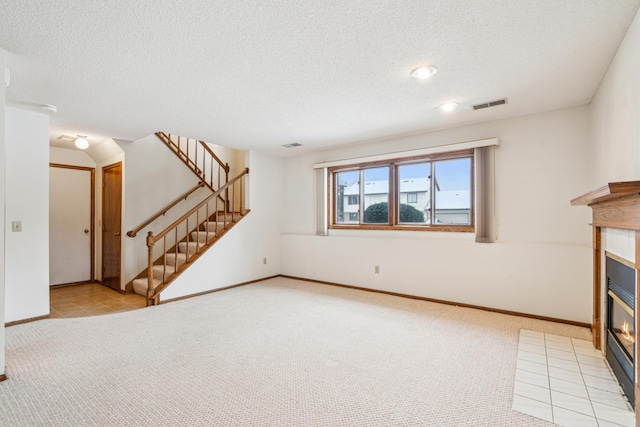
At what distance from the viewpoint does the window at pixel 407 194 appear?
14.2 ft

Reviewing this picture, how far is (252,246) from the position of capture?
5.71 meters

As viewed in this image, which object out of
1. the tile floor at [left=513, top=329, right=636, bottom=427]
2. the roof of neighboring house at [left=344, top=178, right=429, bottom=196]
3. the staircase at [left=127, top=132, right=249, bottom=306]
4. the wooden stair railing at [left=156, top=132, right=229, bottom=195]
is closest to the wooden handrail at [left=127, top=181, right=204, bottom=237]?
the staircase at [left=127, top=132, right=249, bottom=306]

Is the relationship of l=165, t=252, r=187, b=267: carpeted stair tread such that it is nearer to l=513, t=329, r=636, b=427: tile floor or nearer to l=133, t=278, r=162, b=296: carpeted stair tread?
l=133, t=278, r=162, b=296: carpeted stair tread

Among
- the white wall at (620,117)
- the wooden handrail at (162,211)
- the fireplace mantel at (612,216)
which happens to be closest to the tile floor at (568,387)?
the fireplace mantel at (612,216)

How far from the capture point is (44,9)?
1.80 metres

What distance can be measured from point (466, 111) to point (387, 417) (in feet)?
10.8

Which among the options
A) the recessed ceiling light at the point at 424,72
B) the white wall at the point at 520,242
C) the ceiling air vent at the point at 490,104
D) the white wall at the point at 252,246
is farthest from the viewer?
the white wall at the point at 252,246

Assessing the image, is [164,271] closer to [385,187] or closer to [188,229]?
[188,229]

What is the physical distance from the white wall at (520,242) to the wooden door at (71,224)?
17.1ft

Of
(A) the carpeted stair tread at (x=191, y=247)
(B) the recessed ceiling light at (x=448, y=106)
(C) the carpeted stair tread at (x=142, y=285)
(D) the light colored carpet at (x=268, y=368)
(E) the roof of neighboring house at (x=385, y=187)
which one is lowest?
(D) the light colored carpet at (x=268, y=368)

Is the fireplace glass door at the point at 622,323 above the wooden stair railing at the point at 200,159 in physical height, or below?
below

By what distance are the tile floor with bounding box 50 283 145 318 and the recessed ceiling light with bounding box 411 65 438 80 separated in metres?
4.36

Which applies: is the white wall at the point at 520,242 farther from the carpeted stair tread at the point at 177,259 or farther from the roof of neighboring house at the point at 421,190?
the carpeted stair tread at the point at 177,259

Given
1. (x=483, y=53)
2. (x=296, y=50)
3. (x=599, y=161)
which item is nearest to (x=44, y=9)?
(x=296, y=50)
